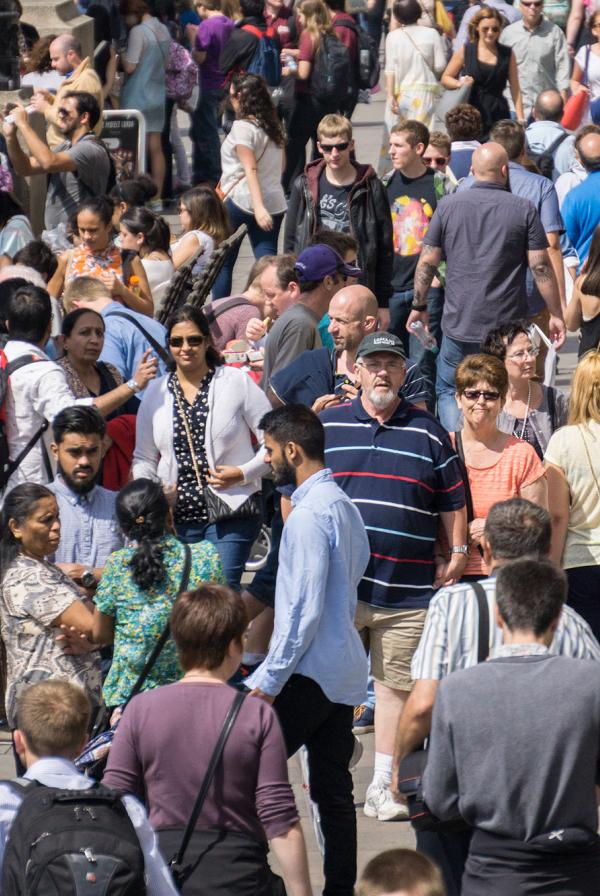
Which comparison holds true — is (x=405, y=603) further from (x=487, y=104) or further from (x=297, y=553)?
(x=487, y=104)

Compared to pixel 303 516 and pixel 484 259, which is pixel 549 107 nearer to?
pixel 484 259

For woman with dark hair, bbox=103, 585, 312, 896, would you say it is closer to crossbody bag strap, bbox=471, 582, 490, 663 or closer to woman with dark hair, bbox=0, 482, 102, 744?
crossbody bag strap, bbox=471, 582, 490, 663

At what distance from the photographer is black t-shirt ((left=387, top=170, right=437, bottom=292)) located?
10453mm

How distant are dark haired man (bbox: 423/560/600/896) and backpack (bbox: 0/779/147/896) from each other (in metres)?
0.82

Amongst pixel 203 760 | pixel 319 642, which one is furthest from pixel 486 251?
pixel 203 760

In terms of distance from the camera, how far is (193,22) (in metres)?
17.8

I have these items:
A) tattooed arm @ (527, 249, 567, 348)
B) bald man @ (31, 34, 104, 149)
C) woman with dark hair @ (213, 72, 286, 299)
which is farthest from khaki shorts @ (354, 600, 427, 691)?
bald man @ (31, 34, 104, 149)

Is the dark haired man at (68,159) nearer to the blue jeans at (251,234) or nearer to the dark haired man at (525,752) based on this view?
the blue jeans at (251,234)

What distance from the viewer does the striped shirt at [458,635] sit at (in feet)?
15.5

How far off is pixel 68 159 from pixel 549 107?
4.14m

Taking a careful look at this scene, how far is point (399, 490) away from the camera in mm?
6387

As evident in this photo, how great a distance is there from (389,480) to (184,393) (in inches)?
47.0

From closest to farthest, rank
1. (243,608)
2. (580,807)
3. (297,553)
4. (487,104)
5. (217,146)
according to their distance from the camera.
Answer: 1. (580,807)
2. (243,608)
3. (297,553)
4. (487,104)
5. (217,146)

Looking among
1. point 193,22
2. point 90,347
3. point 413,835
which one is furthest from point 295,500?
point 193,22
